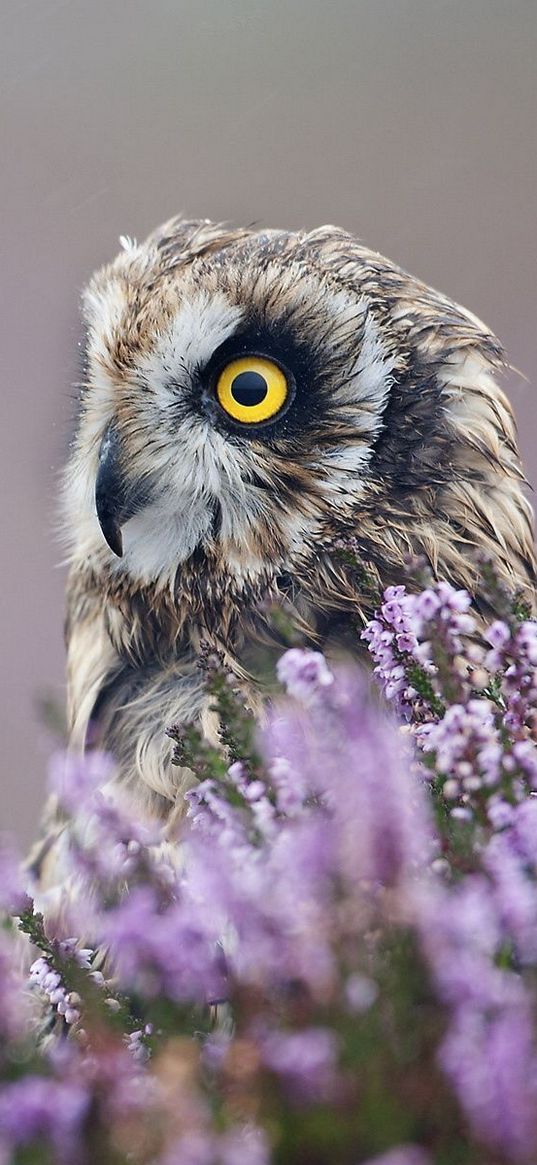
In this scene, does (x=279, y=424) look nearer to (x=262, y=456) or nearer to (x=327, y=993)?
(x=262, y=456)

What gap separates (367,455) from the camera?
1.03 meters

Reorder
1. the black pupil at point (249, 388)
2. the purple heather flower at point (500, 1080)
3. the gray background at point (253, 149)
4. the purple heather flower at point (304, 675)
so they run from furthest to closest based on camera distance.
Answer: the gray background at point (253, 149)
the black pupil at point (249, 388)
the purple heather flower at point (304, 675)
the purple heather flower at point (500, 1080)

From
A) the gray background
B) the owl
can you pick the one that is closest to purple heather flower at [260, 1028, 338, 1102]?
the owl

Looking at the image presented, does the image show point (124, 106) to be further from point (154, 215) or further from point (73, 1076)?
point (73, 1076)

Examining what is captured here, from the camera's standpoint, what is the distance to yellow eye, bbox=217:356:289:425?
1.01m

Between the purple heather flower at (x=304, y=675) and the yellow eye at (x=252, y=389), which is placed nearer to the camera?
the purple heather flower at (x=304, y=675)

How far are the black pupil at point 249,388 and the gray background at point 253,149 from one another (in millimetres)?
2013

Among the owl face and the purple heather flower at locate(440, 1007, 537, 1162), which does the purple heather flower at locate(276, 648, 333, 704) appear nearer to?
the purple heather flower at locate(440, 1007, 537, 1162)

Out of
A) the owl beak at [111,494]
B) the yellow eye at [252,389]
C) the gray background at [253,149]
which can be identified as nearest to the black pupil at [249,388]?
the yellow eye at [252,389]

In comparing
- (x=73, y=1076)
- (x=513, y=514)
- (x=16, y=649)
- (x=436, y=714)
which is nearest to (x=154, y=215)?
(x=16, y=649)

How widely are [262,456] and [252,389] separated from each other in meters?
0.06

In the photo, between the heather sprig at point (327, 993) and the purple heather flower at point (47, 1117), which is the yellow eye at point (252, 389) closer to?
the heather sprig at point (327, 993)

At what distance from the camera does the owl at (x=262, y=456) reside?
102 cm

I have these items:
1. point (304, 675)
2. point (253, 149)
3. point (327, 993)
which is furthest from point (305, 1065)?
point (253, 149)
